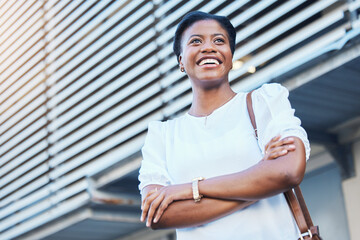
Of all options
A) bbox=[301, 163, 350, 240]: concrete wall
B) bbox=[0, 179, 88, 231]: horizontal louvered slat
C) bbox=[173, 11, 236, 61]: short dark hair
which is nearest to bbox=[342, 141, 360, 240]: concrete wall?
bbox=[301, 163, 350, 240]: concrete wall

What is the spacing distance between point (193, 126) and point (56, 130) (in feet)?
19.9

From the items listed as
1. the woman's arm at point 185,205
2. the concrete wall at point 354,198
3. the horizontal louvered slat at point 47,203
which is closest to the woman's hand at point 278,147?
the woman's arm at point 185,205

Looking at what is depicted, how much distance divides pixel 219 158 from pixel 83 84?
19.0 ft

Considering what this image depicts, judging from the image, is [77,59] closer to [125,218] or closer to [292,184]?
[125,218]

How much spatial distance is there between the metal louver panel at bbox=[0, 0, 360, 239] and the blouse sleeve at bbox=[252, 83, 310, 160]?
310 cm

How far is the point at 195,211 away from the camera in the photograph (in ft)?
5.90

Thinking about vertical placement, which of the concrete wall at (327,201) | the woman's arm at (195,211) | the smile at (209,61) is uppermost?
the concrete wall at (327,201)

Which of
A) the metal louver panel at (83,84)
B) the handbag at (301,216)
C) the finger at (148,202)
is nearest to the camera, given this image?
the handbag at (301,216)

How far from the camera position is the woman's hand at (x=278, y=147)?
5.67 ft

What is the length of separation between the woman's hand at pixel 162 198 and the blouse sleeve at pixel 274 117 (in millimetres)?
304

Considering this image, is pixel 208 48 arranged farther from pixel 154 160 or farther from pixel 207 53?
pixel 154 160

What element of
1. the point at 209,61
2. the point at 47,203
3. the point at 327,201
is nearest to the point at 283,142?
the point at 209,61

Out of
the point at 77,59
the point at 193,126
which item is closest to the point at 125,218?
the point at 77,59

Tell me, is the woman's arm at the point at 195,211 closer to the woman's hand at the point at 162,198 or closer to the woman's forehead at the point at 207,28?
the woman's hand at the point at 162,198
